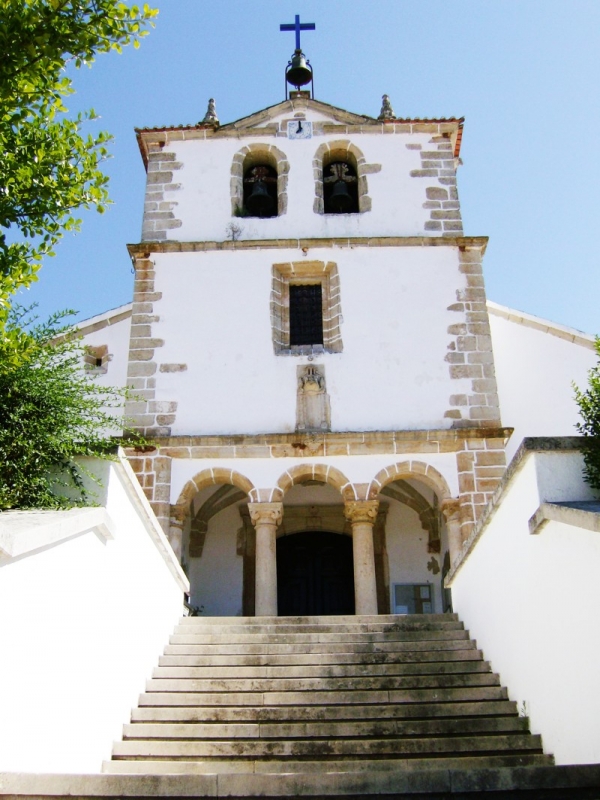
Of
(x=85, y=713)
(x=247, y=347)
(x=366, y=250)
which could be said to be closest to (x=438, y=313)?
(x=366, y=250)

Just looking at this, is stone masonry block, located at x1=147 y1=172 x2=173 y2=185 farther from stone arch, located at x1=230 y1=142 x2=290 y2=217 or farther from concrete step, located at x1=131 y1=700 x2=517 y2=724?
concrete step, located at x1=131 y1=700 x2=517 y2=724

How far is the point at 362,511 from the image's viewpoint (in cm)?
1153

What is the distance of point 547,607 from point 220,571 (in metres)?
8.31

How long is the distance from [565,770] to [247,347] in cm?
904

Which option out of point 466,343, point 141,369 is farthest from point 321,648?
point 466,343

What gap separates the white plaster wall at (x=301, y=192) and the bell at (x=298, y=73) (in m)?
1.41

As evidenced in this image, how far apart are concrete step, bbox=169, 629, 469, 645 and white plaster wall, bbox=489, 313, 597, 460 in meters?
5.69

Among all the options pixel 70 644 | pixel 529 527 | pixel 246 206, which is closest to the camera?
pixel 70 644

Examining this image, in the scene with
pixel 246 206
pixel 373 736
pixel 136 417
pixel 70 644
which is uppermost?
pixel 246 206

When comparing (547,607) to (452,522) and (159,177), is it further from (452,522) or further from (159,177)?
(159,177)

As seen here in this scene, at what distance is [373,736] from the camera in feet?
19.5

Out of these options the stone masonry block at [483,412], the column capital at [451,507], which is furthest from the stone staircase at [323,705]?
the stone masonry block at [483,412]

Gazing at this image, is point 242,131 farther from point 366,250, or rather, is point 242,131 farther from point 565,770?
point 565,770

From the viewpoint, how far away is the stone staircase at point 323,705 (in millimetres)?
5656
